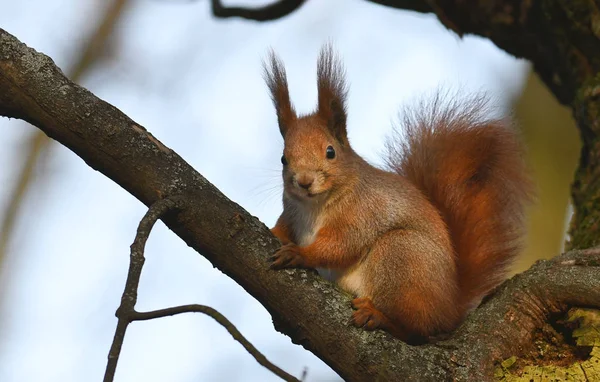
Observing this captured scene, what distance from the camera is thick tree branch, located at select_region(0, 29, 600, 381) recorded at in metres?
2.21

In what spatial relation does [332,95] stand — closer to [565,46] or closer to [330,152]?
[330,152]

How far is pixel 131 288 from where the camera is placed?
1.77m

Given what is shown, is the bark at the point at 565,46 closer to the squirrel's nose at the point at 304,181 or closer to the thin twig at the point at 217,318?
the squirrel's nose at the point at 304,181

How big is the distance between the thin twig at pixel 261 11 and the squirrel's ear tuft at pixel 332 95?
0.85 meters

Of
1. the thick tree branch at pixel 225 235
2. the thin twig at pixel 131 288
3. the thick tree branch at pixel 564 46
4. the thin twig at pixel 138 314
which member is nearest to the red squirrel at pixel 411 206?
the thick tree branch at pixel 564 46

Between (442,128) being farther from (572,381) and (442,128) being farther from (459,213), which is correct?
(572,381)

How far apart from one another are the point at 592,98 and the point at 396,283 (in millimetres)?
1258

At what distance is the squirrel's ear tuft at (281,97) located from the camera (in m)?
3.35

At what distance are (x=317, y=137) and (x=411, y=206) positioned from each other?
497mm

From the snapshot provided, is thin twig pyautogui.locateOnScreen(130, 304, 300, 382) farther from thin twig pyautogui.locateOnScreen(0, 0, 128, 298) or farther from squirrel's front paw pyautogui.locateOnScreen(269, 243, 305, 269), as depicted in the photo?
thin twig pyautogui.locateOnScreen(0, 0, 128, 298)

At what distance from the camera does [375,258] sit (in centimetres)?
301

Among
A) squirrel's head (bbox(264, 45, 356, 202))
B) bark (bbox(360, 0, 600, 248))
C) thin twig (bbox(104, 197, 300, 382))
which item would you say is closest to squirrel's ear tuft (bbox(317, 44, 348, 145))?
squirrel's head (bbox(264, 45, 356, 202))

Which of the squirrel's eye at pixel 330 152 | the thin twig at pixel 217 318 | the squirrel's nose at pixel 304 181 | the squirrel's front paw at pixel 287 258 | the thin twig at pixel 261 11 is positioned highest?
the thin twig at pixel 261 11

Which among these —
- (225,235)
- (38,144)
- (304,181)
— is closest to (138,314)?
(225,235)
